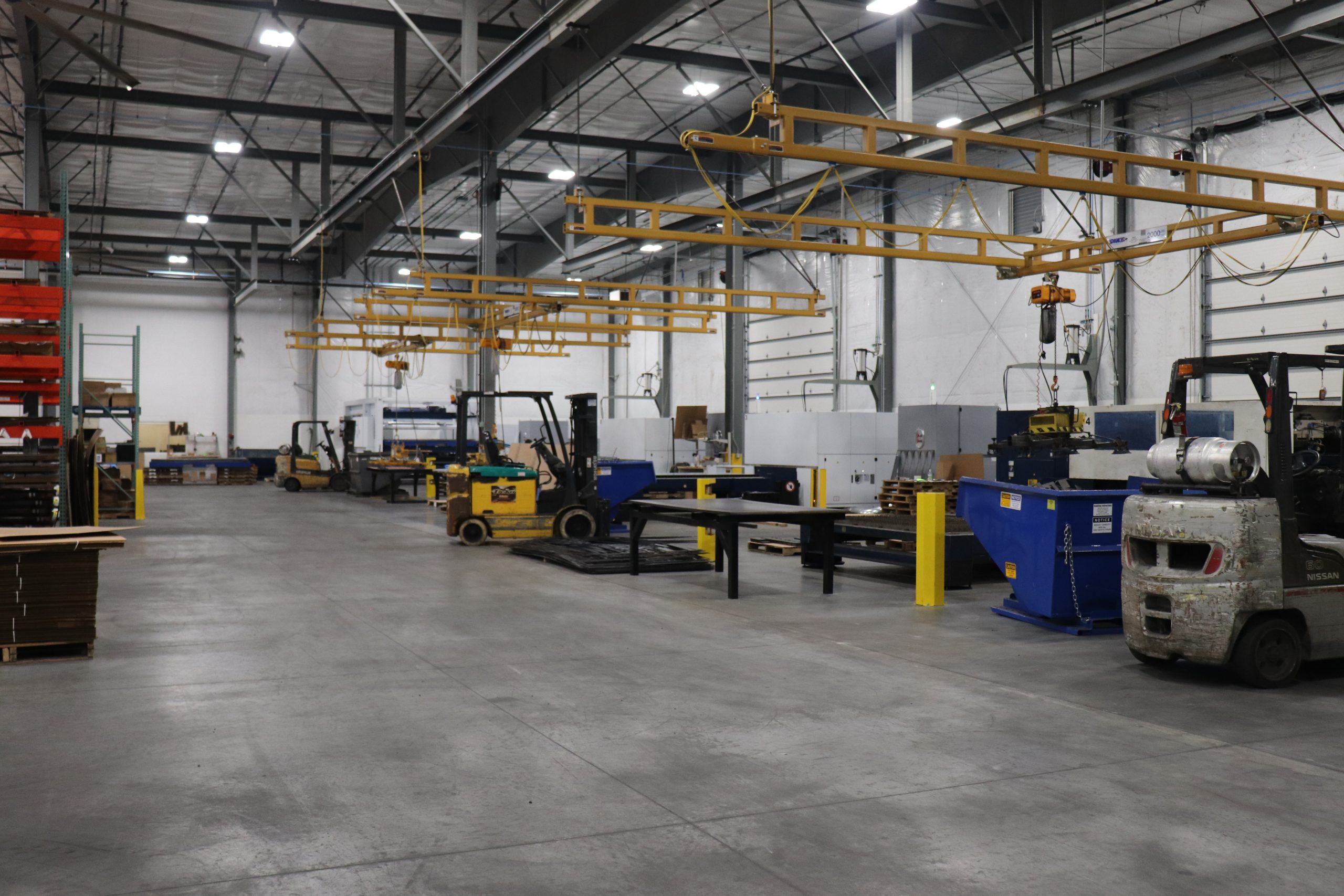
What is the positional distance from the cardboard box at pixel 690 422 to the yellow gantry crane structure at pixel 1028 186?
31.1 feet

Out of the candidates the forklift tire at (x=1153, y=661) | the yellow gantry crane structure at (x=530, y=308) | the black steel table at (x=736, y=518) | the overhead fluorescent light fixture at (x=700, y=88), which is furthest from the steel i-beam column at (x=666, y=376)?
the forklift tire at (x=1153, y=661)

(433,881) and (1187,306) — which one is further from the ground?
(1187,306)

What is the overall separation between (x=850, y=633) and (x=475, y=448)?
20.7m

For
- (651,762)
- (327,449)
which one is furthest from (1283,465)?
(327,449)

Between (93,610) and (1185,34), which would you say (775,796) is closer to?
(93,610)

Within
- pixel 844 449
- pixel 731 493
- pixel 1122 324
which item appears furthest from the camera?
pixel 844 449

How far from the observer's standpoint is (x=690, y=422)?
2550cm

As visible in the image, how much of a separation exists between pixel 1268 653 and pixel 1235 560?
2.12 ft

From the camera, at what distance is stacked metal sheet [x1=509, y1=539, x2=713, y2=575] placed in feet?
36.9

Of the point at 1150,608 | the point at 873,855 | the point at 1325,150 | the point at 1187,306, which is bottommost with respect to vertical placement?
the point at 873,855

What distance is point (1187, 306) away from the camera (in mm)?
15867

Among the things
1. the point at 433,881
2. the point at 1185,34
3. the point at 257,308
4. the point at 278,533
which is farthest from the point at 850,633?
the point at 257,308

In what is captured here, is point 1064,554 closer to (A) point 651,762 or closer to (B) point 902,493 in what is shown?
(A) point 651,762

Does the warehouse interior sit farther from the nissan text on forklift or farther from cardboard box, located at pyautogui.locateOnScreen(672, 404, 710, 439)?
cardboard box, located at pyautogui.locateOnScreen(672, 404, 710, 439)
